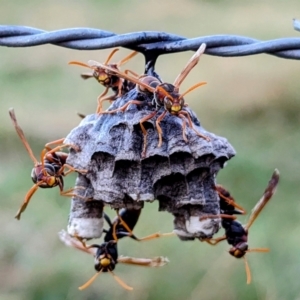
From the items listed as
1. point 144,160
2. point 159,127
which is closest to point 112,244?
point 144,160

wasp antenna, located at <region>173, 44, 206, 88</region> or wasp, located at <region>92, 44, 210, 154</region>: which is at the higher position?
wasp antenna, located at <region>173, 44, 206, 88</region>

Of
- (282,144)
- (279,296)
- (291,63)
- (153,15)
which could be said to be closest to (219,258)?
(279,296)

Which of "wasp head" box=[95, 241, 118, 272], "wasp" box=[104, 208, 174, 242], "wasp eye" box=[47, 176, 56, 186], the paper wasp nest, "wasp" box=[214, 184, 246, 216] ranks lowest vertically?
"wasp head" box=[95, 241, 118, 272]

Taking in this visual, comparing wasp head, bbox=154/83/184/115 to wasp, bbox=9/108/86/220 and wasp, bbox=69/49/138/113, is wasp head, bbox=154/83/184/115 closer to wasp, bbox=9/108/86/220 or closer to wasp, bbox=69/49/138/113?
wasp, bbox=69/49/138/113

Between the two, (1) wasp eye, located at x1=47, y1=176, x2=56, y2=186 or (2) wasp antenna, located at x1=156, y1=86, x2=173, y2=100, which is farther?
(1) wasp eye, located at x1=47, y1=176, x2=56, y2=186

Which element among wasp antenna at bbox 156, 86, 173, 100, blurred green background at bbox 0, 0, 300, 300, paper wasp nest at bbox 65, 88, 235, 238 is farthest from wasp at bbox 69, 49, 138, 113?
blurred green background at bbox 0, 0, 300, 300

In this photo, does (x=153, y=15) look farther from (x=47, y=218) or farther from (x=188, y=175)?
(x=188, y=175)
